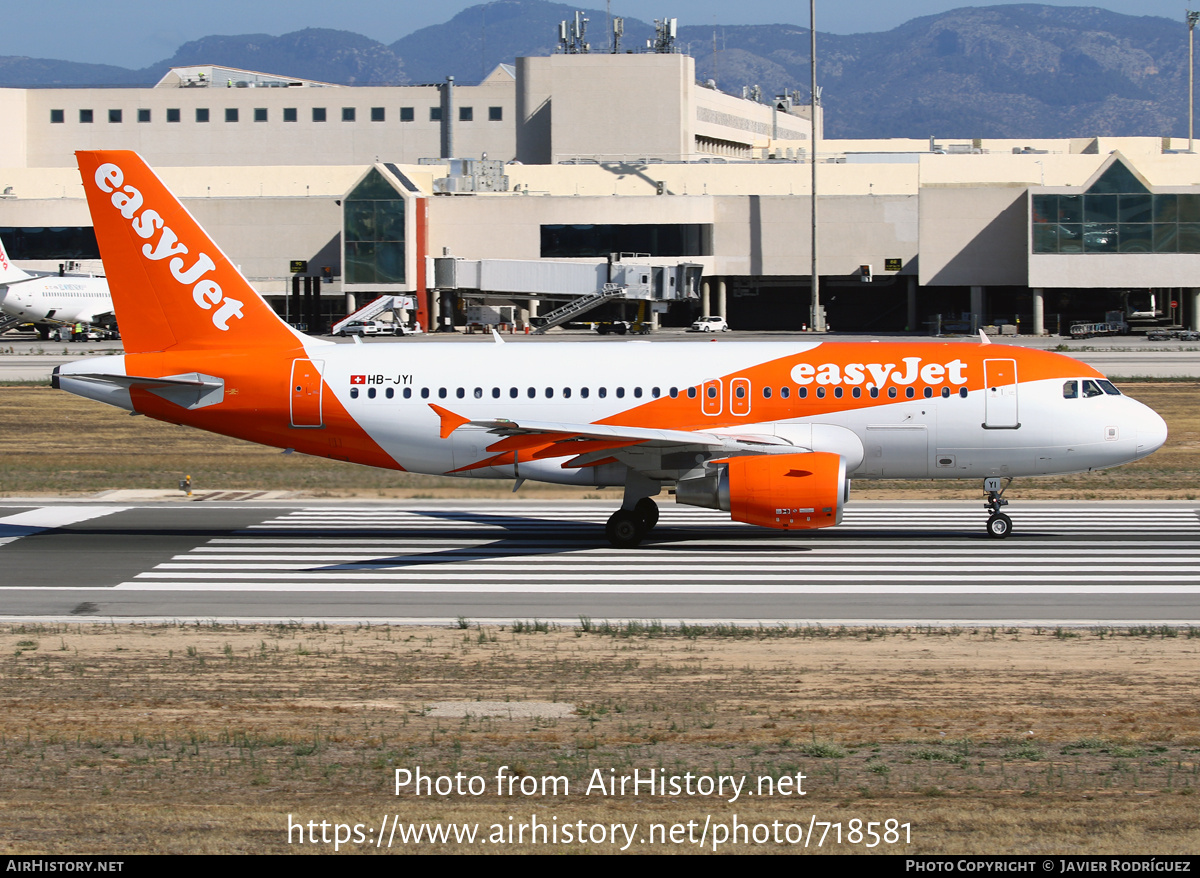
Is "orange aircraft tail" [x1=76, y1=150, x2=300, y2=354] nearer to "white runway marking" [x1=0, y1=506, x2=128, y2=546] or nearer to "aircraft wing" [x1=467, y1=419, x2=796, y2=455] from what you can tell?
"white runway marking" [x1=0, y1=506, x2=128, y2=546]

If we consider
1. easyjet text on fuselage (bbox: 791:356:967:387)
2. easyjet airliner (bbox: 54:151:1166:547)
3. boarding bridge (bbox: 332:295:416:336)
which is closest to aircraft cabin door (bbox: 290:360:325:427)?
easyjet airliner (bbox: 54:151:1166:547)

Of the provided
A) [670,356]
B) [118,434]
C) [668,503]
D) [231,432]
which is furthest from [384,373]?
[118,434]

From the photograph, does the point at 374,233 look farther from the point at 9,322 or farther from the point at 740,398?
the point at 740,398

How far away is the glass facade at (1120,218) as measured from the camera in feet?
334

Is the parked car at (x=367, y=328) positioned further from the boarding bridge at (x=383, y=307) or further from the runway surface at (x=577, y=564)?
the runway surface at (x=577, y=564)

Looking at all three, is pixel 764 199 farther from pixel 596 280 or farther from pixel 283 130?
pixel 283 130

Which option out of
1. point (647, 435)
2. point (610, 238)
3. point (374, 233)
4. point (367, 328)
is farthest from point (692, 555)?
point (610, 238)

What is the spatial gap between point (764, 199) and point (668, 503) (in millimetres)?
88290

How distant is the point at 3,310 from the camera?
10400 cm

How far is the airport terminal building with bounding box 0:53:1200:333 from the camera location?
104 meters

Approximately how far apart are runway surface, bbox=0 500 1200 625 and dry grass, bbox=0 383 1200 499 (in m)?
1.67

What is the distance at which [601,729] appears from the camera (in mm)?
14664

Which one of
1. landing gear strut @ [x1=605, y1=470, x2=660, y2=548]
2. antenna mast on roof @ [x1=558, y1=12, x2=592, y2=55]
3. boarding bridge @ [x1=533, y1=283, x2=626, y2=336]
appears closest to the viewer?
landing gear strut @ [x1=605, y1=470, x2=660, y2=548]

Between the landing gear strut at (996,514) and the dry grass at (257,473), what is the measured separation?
22.8 ft
